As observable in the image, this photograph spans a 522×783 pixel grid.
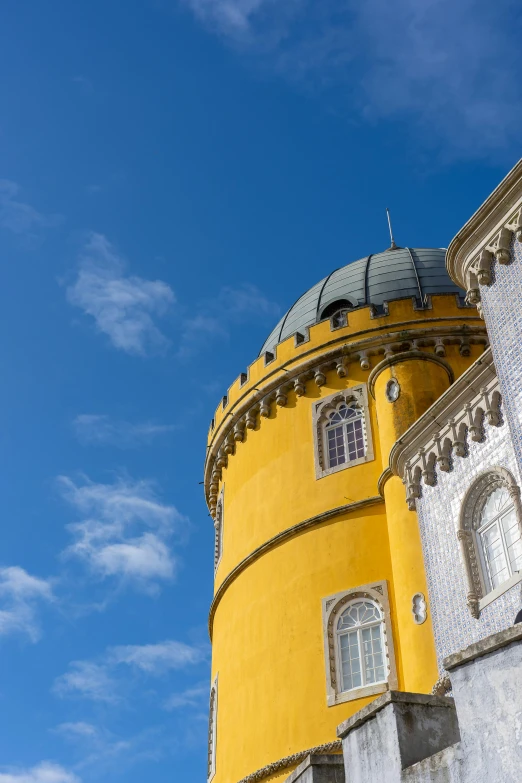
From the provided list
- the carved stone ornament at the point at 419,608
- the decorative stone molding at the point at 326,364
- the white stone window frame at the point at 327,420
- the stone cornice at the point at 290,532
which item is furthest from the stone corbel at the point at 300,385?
the carved stone ornament at the point at 419,608

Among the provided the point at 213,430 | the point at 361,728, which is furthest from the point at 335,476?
the point at 361,728

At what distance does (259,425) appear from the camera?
20.8 m

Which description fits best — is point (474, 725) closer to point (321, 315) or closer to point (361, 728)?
point (361, 728)

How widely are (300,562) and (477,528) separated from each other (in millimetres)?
5469

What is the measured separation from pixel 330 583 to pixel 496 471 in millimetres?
5356

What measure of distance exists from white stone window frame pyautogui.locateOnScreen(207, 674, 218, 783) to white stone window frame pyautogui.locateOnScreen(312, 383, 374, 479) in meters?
5.36

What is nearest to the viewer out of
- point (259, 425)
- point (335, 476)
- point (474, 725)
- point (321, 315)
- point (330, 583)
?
point (474, 725)

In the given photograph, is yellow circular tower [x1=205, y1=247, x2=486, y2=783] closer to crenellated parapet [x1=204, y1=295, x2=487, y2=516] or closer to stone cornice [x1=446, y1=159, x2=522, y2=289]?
crenellated parapet [x1=204, y1=295, x2=487, y2=516]

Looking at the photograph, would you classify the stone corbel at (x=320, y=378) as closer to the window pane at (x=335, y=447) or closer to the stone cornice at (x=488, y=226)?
the window pane at (x=335, y=447)

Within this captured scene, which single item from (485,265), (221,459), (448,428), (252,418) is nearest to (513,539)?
(448,428)

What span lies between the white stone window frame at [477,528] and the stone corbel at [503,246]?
2.95 meters

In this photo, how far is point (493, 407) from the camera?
523 inches

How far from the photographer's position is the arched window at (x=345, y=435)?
1844 cm

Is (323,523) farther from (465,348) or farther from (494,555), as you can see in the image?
(494,555)
